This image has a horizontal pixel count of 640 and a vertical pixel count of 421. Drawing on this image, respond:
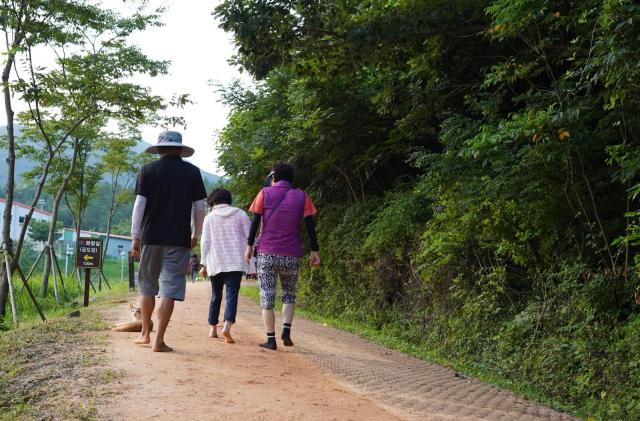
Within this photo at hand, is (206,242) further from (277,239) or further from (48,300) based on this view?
(48,300)

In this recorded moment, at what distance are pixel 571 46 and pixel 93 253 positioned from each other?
12.0m

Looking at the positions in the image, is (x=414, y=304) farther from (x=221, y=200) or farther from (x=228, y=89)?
(x=228, y=89)

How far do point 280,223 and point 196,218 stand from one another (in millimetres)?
1088

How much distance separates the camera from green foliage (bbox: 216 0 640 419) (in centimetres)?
752

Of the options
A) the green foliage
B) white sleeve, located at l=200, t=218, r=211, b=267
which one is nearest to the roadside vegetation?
white sleeve, located at l=200, t=218, r=211, b=267

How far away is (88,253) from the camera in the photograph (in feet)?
54.9

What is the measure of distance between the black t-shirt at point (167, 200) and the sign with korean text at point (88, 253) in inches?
401

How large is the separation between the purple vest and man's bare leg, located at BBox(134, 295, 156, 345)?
4.63 feet

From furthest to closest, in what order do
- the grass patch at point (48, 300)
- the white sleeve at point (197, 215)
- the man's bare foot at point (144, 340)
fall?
the grass patch at point (48, 300), the man's bare foot at point (144, 340), the white sleeve at point (197, 215)

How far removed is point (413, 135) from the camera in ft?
42.4

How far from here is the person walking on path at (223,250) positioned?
27.2ft

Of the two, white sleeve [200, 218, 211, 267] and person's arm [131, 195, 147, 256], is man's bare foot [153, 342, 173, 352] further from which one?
white sleeve [200, 218, 211, 267]

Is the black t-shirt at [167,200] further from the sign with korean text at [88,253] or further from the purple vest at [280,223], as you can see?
the sign with korean text at [88,253]

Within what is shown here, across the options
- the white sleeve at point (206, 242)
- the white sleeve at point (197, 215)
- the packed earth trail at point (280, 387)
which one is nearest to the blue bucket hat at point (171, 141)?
the white sleeve at point (197, 215)
